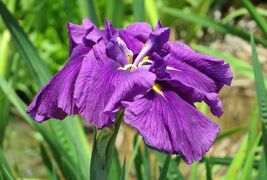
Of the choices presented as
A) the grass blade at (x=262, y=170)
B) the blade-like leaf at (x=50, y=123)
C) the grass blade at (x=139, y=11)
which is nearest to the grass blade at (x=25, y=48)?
the blade-like leaf at (x=50, y=123)

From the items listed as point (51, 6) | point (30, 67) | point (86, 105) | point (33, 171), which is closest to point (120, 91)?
point (86, 105)

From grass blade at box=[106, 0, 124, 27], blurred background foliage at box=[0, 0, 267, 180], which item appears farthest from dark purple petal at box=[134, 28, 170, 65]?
grass blade at box=[106, 0, 124, 27]

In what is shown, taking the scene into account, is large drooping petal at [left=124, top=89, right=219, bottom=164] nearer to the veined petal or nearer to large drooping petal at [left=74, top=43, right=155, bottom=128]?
large drooping petal at [left=74, top=43, right=155, bottom=128]

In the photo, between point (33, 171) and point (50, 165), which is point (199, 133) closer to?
point (50, 165)

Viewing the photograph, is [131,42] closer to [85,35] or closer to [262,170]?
[85,35]

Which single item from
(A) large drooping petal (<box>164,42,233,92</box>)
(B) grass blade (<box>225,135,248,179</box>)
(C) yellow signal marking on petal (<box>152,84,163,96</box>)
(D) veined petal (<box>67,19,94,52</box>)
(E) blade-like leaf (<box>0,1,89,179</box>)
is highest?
(D) veined petal (<box>67,19,94,52</box>)

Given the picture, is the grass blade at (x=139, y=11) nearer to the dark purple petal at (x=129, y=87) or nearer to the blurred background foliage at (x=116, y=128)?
the blurred background foliage at (x=116, y=128)
